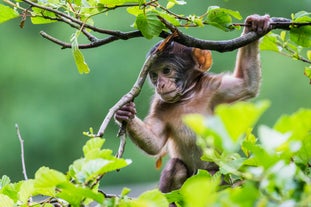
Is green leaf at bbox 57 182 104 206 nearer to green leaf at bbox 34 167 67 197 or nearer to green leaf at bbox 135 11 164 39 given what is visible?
green leaf at bbox 34 167 67 197

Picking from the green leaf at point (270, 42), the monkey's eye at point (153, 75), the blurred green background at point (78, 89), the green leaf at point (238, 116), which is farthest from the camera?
the blurred green background at point (78, 89)

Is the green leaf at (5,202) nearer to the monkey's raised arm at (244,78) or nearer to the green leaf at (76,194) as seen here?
the green leaf at (76,194)

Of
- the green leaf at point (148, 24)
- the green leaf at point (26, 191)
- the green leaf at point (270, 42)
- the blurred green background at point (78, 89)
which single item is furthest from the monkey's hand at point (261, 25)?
the blurred green background at point (78, 89)

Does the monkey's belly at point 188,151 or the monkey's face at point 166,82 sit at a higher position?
the monkey's face at point 166,82

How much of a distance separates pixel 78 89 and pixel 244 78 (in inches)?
525

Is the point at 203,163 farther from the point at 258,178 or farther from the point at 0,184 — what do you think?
the point at 258,178

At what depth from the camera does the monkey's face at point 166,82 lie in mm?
4156

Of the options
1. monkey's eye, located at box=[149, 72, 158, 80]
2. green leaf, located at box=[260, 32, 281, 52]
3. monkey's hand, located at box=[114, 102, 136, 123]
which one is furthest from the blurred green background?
green leaf, located at box=[260, 32, 281, 52]

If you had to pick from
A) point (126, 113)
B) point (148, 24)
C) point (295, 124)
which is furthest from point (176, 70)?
point (295, 124)

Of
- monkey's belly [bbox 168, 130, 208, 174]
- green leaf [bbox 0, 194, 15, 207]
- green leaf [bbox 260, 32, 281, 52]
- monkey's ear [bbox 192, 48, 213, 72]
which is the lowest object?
monkey's belly [bbox 168, 130, 208, 174]

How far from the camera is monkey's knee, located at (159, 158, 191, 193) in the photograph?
439cm

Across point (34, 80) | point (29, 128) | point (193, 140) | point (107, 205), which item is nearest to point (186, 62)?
point (193, 140)

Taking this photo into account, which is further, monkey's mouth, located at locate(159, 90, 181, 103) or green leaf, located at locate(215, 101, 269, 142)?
monkey's mouth, located at locate(159, 90, 181, 103)

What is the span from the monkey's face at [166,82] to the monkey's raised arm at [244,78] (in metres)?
0.23
